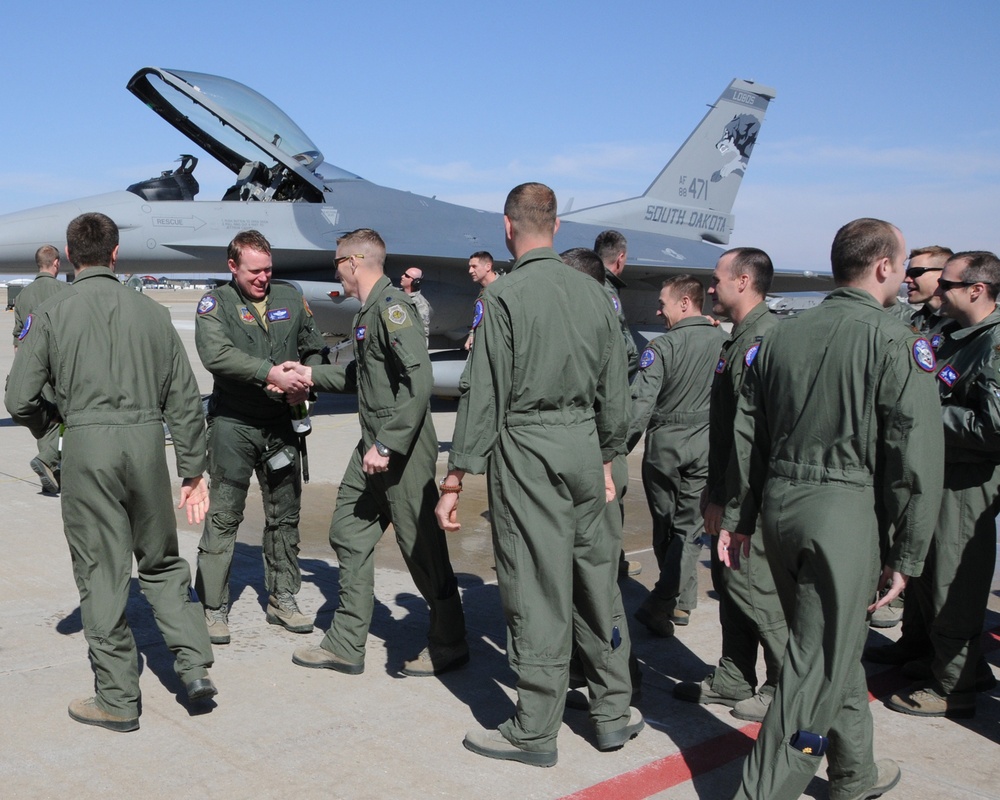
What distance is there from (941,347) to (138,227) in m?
9.64

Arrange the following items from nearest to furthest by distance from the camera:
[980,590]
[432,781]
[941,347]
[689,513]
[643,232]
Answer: [432,781], [980,590], [941,347], [689,513], [643,232]

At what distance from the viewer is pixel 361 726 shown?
3.57 metres

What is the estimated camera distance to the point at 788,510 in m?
2.83

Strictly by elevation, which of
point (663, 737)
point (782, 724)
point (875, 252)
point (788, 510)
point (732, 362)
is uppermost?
point (875, 252)

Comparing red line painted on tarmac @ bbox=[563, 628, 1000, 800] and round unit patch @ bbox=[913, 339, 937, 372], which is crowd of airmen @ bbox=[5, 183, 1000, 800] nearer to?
round unit patch @ bbox=[913, 339, 937, 372]

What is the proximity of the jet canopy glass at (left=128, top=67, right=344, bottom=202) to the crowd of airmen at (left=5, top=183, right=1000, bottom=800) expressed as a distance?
6783 mm

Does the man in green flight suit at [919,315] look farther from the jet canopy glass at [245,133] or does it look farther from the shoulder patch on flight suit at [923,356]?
the jet canopy glass at [245,133]

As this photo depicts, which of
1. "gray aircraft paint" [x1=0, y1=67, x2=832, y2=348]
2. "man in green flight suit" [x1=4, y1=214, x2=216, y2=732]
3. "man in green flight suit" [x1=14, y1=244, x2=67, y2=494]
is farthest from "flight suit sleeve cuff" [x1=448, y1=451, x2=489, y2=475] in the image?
"gray aircraft paint" [x1=0, y1=67, x2=832, y2=348]

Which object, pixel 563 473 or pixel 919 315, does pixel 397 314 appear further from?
pixel 919 315

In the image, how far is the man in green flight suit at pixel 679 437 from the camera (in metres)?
4.83

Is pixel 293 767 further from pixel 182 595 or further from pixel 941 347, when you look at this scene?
pixel 941 347

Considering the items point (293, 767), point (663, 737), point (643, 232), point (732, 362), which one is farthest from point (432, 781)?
point (643, 232)

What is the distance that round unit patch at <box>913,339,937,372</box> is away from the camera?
271cm

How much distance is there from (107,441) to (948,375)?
3201 mm
